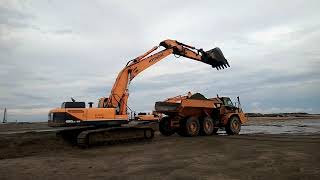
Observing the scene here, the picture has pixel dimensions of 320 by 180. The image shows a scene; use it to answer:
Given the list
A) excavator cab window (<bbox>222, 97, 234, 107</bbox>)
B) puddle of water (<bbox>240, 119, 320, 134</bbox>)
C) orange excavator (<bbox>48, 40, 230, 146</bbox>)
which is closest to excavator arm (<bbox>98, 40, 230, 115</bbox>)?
orange excavator (<bbox>48, 40, 230, 146</bbox>)

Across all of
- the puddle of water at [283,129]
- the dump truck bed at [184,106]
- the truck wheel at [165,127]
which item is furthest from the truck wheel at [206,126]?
the puddle of water at [283,129]

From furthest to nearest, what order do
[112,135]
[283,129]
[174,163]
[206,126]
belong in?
[283,129]
[206,126]
[112,135]
[174,163]

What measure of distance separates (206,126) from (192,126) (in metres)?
1.21

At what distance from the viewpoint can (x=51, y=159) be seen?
13.8m

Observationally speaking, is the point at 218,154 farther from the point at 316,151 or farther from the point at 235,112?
the point at 235,112

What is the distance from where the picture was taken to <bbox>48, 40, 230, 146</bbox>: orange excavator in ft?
58.1

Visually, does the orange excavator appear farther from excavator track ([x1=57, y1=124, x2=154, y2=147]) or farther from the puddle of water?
the puddle of water

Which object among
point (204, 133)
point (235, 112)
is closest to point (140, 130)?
point (204, 133)

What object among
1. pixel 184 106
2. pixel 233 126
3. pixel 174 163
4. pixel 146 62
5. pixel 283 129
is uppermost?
pixel 146 62

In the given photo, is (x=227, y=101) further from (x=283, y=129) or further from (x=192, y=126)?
(x=283, y=129)

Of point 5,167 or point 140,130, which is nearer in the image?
point 5,167

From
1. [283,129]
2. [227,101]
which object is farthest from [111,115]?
[283,129]

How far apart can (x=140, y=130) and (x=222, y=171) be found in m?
9.96

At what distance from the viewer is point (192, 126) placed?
2241 centimetres
